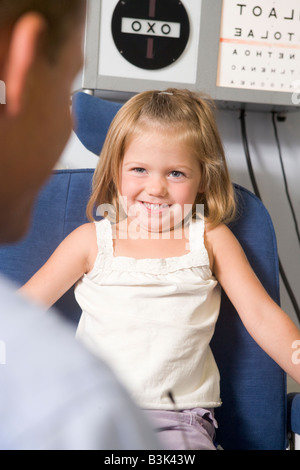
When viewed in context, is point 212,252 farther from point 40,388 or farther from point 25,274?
point 40,388

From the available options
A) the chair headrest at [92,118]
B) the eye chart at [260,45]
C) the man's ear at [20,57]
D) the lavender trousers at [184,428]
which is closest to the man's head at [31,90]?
the man's ear at [20,57]

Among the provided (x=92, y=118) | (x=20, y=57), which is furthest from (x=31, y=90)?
(x=92, y=118)

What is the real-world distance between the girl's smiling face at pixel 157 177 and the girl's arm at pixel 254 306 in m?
0.09

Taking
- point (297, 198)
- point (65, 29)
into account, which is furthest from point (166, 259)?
point (65, 29)

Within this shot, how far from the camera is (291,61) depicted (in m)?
1.13

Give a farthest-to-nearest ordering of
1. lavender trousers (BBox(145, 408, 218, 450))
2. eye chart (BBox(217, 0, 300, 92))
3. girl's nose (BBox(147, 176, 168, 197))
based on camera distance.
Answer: eye chart (BBox(217, 0, 300, 92)), girl's nose (BBox(147, 176, 168, 197)), lavender trousers (BBox(145, 408, 218, 450))

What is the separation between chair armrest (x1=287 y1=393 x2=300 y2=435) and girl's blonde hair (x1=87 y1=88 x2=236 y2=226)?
0.27 metres

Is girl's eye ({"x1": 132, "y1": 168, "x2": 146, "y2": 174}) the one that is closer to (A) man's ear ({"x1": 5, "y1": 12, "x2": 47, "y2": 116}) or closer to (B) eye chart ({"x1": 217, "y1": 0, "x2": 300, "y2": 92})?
(B) eye chart ({"x1": 217, "y1": 0, "x2": 300, "y2": 92})

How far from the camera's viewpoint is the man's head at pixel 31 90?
8.2 inches

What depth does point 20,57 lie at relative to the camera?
0.20m

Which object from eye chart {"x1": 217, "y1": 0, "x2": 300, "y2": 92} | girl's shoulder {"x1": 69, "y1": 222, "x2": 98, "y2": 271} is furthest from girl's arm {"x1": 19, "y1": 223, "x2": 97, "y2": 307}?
eye chart {"x1": 217, "y1": 0, "x2": 300, "y2": 92}

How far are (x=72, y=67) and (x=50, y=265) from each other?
23.4 inches

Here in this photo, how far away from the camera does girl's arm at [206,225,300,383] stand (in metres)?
0.79
